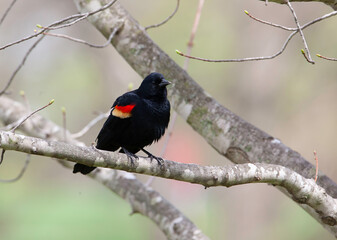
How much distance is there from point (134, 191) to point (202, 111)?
3.75 ft

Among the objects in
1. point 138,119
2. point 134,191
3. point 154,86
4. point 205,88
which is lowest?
point 205,88

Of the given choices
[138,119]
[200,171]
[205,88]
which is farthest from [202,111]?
[205,88]

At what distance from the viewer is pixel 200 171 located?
264cm

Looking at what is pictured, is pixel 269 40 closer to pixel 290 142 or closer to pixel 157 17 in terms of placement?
pixel 290 142

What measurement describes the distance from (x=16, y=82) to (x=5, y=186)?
6770mm

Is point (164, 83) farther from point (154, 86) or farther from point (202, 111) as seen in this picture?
point (202, 111)

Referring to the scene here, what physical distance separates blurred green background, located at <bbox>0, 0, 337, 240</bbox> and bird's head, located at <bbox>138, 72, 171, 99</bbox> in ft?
8.05

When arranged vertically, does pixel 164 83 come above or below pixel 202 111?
above

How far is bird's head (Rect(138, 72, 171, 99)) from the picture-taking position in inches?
143

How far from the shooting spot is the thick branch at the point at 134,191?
4.01 m

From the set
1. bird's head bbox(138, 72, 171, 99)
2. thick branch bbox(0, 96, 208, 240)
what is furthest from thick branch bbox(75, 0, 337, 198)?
thick branch bbox(0, 96, 208, 240)

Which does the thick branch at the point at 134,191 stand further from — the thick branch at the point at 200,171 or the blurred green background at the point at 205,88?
the blurred green background at the point at 205,88

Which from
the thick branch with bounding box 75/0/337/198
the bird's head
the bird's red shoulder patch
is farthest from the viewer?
the bird's head

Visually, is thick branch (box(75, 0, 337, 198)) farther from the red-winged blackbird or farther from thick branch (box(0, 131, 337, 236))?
thick branch (box(0, 131, 337, 236))
